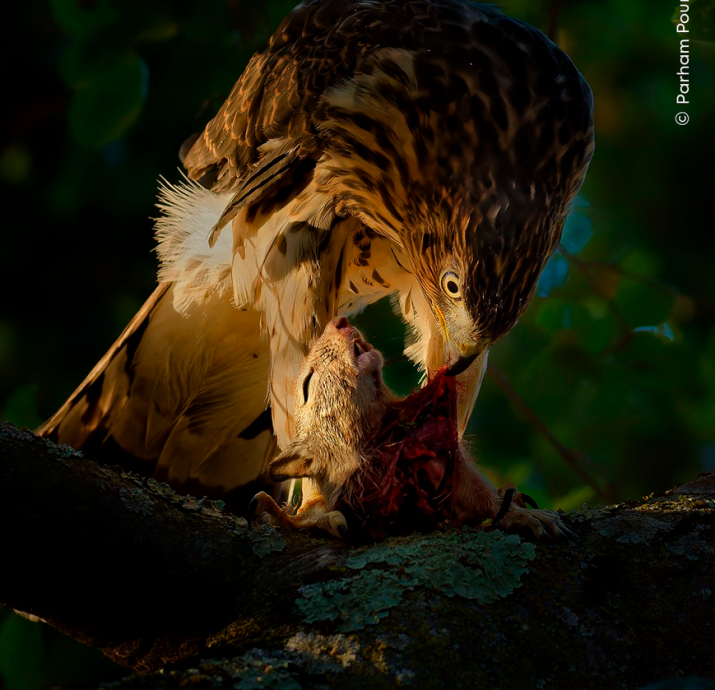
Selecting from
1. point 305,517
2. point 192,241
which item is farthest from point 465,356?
point 192,241

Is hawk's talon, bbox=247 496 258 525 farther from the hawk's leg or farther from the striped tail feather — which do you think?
the striped tail feather

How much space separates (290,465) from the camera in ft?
7.64

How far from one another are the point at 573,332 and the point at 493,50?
1284 millimetres

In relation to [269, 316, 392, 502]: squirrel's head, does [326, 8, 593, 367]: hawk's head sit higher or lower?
higher

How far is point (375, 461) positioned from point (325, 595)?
0.63m

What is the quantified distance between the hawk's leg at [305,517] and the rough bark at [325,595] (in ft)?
0.37

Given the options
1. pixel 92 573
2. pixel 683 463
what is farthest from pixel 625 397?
pixel 92 573

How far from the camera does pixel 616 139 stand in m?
3.82

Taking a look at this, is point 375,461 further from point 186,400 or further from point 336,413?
point 186,400

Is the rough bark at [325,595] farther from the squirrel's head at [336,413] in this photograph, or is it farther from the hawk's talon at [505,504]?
the squirrel's head at [336,413]

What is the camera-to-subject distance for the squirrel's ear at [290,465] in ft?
7.61

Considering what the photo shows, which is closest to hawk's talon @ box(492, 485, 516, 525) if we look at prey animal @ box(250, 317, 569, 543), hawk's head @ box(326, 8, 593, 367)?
prey animal @ box(250, 317, 569, 543)

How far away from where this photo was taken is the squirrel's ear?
2320 millimetres

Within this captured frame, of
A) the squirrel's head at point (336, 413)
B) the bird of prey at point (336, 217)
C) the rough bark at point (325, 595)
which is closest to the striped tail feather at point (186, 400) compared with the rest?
the bird of prey at point (336, 217)
